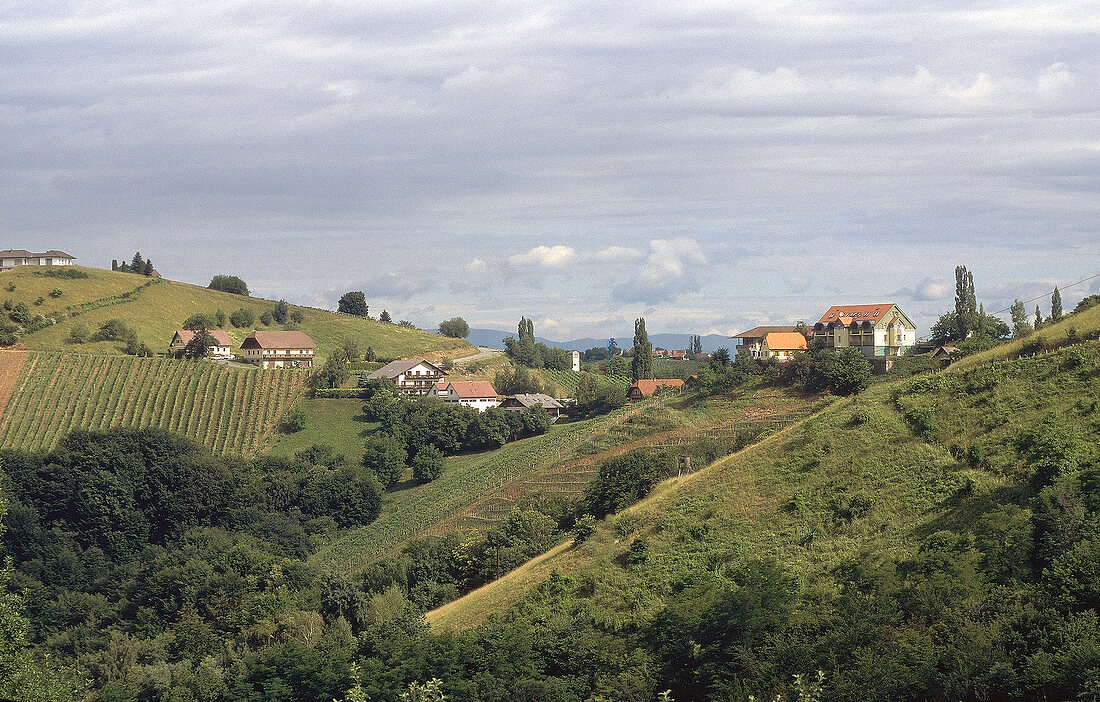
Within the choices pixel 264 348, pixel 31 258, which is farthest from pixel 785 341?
pixel 31 258

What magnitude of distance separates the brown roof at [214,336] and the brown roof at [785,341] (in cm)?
8397

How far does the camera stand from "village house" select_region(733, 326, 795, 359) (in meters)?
118

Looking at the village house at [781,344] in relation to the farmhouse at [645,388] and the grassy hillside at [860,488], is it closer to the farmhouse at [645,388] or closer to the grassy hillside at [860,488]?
the farmhouse at [645,388]

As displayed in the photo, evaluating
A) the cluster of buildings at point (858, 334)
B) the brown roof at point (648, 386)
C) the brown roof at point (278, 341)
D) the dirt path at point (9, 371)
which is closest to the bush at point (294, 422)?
the dirt path at point (9, 371)

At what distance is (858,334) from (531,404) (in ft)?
141

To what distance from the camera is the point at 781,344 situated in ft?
375

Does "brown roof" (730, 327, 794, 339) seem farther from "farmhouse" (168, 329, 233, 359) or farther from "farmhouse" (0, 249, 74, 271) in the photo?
"farmhouse" (0, 249, 74, 271)

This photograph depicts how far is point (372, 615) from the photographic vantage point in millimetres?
65688

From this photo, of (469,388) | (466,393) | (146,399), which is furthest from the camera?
(469,388)

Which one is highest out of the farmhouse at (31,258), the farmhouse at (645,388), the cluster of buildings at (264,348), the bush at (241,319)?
the farmhouse at (31,258)

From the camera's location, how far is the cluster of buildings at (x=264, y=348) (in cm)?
15812

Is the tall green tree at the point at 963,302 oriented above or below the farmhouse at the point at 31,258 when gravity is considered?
below

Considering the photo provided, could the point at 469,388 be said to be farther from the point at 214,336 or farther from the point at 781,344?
the point at 781,344

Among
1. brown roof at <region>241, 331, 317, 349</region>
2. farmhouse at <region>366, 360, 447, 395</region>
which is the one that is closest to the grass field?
farmhouse at <region>366, 360, 447, 395</region>
